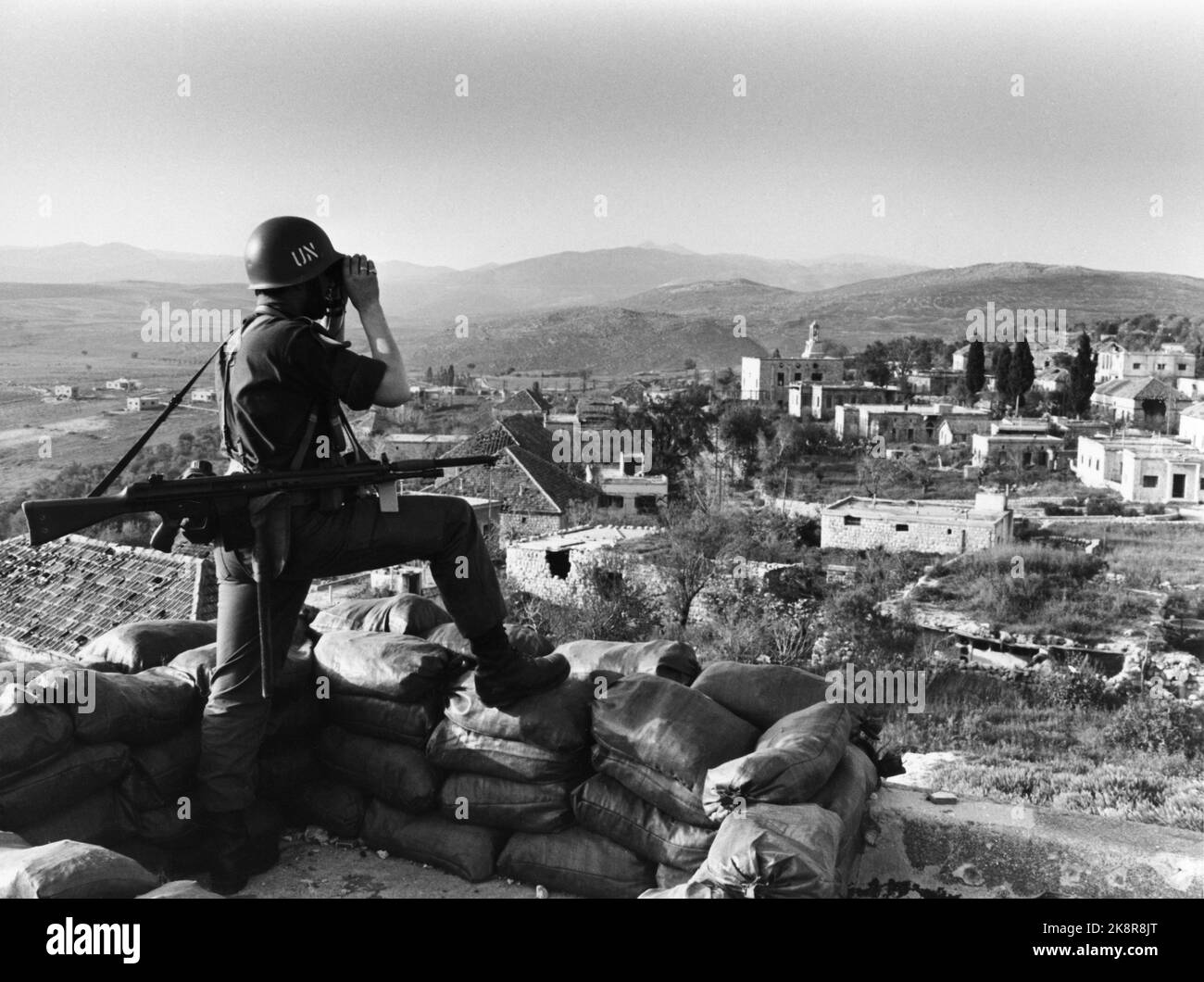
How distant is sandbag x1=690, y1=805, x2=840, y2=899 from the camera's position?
2.74 metres

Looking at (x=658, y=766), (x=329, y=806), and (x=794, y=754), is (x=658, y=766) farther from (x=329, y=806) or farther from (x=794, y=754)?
(x=329, y=806)

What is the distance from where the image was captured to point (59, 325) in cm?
5234

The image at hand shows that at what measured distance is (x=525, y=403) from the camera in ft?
164

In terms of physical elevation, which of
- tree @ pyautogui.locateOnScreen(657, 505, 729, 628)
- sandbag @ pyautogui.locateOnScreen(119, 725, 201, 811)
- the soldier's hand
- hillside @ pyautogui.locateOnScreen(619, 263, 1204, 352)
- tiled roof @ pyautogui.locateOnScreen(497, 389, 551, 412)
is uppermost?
hillside @ pyautogui.locateOnScreen(619, 263, 1204, 352)

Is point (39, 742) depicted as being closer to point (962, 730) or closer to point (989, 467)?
point (962, 730)

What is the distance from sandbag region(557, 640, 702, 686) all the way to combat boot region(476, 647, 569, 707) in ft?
1.27

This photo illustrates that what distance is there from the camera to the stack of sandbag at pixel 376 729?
12.9ft

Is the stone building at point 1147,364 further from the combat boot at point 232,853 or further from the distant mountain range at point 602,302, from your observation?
the combat boot at point 232,853

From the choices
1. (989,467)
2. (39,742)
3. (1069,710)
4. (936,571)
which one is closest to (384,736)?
(39,742)

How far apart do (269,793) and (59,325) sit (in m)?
54.0

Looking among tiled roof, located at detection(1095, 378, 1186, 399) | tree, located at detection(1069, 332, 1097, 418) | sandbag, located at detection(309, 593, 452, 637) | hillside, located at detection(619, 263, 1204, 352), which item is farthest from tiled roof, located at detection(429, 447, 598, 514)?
hillside, located at detection(619, 263, 1204, 352)

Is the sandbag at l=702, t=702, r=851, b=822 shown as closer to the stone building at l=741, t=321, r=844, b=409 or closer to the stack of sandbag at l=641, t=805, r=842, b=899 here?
the stack of sandbag at l=641, t=805, r=842, b=899

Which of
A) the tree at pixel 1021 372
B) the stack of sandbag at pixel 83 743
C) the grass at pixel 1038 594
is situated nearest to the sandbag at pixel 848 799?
the stack of sandbag at pixel 83 743

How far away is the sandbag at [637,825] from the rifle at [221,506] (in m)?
1.04
